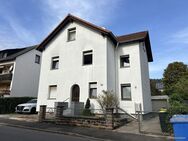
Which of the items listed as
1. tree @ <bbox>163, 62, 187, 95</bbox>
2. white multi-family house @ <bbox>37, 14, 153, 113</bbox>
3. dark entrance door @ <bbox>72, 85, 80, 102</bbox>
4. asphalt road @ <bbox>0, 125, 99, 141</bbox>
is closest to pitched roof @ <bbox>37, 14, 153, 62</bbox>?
white multi-family house @ <bbox>37, 14, 153, 113</bbox>

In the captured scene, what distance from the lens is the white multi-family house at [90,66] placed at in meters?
14.9

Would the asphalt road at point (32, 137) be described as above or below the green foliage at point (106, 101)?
below

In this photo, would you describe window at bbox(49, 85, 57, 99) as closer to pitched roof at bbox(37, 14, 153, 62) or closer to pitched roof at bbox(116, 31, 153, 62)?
pitched roof at bbox(37, 14, 153, 62)

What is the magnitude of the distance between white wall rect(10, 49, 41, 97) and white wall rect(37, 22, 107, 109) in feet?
31.3

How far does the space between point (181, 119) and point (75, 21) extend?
15108mm

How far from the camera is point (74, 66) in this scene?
1614cm

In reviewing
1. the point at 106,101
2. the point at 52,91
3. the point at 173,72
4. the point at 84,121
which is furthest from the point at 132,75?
the point at 173,72

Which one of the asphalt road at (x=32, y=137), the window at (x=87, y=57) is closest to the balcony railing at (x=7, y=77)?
the window at (x=87, y=57)

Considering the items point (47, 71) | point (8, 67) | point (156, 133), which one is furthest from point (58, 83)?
point (8, 67)

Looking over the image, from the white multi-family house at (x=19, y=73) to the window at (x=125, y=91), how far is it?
16.6 m

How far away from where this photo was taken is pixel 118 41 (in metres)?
17.2

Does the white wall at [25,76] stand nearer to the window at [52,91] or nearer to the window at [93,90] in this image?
the window at [52,91]

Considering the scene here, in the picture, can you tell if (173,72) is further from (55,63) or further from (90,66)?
(55,63)

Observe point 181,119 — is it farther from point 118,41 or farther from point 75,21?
point 75,21
